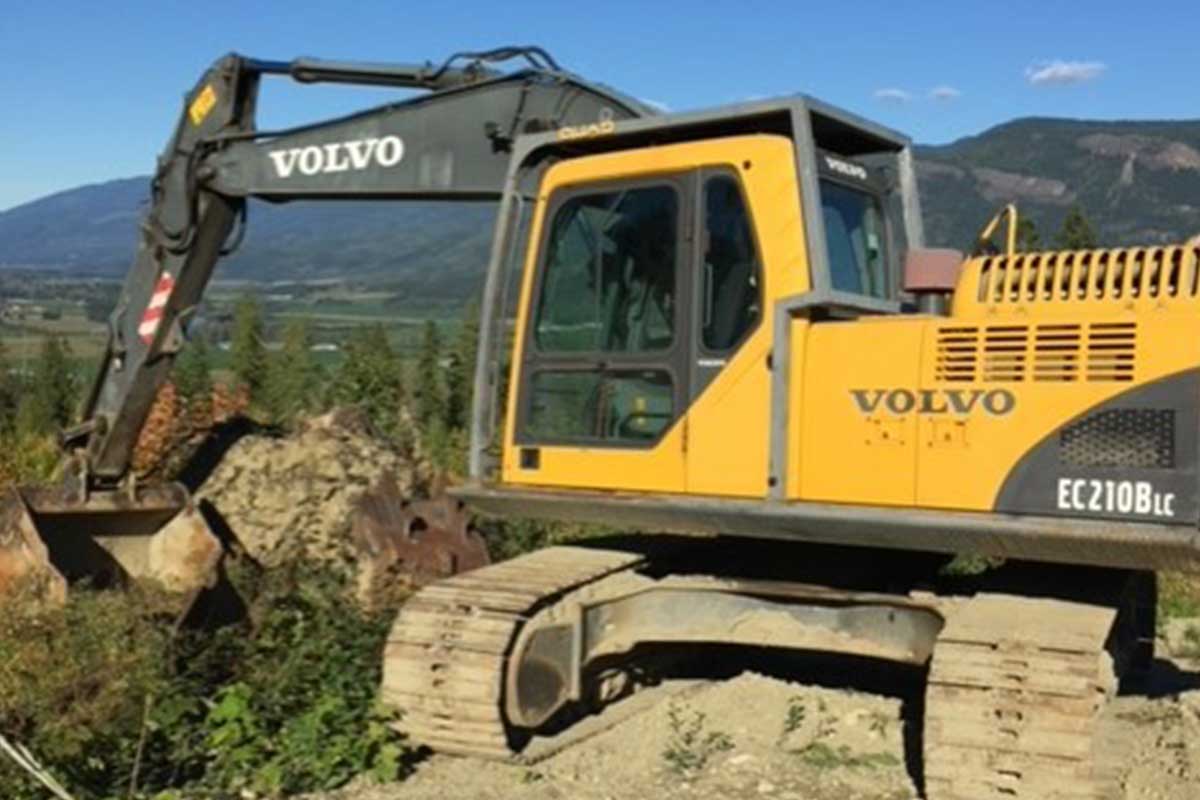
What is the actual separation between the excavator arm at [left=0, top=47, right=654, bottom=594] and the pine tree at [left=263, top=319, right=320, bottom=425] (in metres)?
13.2

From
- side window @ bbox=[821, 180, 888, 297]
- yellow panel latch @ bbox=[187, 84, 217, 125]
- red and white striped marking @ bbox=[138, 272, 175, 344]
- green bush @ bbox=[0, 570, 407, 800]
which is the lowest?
green bush @ bbox=[0, 570, 407, 800]

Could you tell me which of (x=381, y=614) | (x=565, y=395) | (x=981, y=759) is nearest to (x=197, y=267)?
(x=381, y=614)

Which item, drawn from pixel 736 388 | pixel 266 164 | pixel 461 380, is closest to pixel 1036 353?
pixel 736 388

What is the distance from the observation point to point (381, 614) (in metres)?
9.51

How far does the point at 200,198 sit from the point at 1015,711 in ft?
18.1

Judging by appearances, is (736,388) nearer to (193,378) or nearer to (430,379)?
(193,378)

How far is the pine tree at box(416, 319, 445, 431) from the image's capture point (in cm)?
2965

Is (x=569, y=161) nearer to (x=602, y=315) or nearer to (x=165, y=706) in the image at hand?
(x=602, y=315)

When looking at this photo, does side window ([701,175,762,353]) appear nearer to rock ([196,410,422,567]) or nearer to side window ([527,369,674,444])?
side window ([527,369,674,444])

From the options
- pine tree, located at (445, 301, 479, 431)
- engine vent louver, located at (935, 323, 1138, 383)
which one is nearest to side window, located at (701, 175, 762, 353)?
engine vent louver, located at (935, 323, 1138, 383)

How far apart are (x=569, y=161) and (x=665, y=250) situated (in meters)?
0.74

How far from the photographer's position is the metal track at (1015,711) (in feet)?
19.5

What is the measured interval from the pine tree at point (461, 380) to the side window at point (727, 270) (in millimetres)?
21891

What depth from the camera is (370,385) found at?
18.6 m
